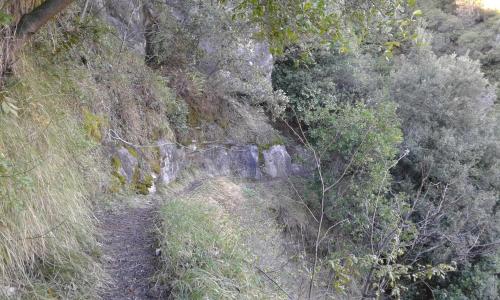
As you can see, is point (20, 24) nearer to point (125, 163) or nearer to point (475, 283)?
point (125, 163)

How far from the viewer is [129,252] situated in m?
4.00

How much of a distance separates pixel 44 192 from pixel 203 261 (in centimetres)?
164

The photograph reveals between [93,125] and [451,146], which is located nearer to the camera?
[93,125]

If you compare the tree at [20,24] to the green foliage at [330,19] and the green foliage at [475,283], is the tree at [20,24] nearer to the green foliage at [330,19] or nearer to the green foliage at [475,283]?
the green foliage at [330,19]

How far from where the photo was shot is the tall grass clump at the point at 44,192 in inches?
114

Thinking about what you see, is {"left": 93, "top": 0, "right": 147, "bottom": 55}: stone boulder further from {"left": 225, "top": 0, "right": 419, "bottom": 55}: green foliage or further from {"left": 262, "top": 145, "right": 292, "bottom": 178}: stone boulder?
{"left": 262, "top": 145, "right": 292, "bottom": 178}: stone boulder

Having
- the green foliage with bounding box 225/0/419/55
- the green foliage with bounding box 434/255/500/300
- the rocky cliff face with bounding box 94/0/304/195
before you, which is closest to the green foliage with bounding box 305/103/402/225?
the rocky cliff face with bounding box 94/0/304/195

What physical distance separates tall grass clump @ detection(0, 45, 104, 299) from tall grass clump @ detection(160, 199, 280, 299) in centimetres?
72

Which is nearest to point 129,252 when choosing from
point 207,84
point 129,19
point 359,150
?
point 129,19

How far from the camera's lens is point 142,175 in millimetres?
6500

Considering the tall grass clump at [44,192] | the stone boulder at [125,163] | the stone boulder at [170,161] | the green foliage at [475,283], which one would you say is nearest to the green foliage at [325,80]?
the stone boulder at [170,161]

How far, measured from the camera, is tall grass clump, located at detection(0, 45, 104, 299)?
114 inches

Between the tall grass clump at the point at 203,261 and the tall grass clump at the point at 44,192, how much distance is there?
0.72 m

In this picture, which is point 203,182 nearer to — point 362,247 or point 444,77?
point 362,247
